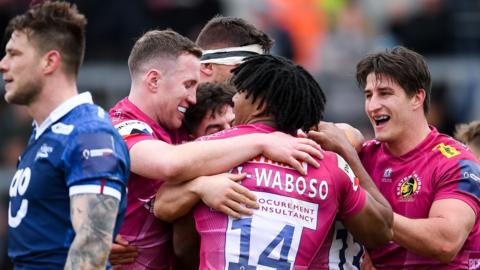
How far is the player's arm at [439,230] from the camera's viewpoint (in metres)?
7.07

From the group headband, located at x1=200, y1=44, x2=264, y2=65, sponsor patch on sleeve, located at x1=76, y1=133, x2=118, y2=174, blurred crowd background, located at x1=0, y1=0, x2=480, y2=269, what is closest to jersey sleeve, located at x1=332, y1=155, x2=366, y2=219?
sponsor patch on sleeve, located at x1=76, y1=133, x2=118, y2=174

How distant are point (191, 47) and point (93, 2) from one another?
8246 mm

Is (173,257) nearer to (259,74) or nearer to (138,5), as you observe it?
(259,74)

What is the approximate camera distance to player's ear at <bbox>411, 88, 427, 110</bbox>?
7652 millimetres

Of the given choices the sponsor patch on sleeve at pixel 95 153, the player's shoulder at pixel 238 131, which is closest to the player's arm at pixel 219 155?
the player's shoulder at pixel 238 131

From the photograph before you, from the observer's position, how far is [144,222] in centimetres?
714

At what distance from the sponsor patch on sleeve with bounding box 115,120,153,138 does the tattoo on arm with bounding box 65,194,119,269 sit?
96 centimetres

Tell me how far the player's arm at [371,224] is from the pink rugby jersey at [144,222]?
3.84 feet

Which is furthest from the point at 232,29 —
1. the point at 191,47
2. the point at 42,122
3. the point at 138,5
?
the point at 138,5

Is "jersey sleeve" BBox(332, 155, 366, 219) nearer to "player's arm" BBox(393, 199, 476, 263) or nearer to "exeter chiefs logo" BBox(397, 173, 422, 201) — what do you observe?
"player's arm" BBox(393, 199, 476, 263)

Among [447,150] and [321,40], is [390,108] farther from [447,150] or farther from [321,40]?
[321,40]

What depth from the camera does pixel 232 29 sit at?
8750 millimetres

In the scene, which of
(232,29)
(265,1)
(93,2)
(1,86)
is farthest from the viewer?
(265,1)

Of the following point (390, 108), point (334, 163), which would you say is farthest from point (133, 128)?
point (390, 108)
